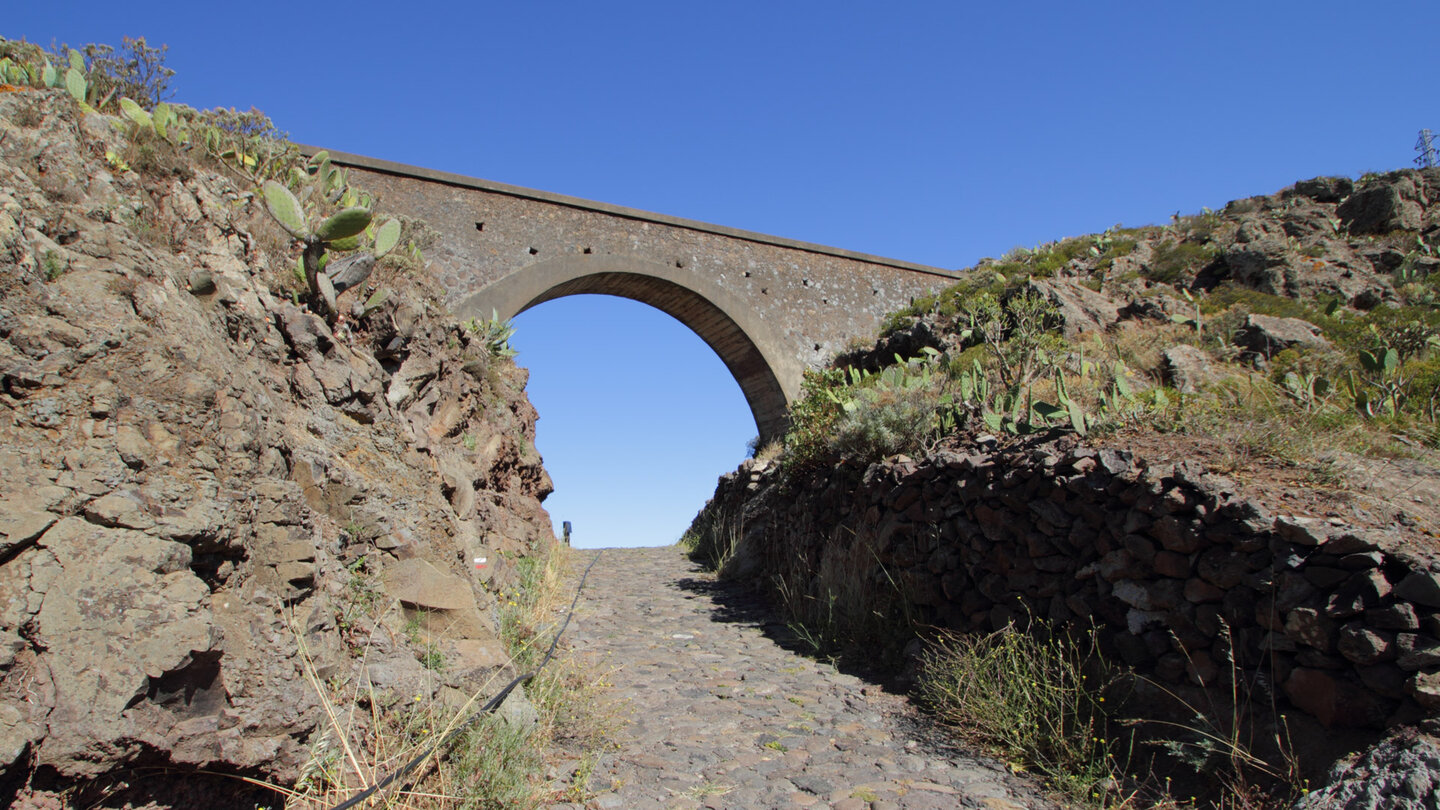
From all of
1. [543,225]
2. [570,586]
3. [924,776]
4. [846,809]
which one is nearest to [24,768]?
[846,809]

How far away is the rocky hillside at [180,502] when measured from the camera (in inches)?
85.7

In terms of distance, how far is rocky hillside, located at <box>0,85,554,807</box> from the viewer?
2178 mm

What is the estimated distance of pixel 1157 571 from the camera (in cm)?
396

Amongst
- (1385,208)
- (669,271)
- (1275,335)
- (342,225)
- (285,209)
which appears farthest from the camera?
(669,271)

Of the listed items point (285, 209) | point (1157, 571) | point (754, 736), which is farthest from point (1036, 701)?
point (285, 209)

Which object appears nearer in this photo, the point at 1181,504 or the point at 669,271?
the point at 1181,504

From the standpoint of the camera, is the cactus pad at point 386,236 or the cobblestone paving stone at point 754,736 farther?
the cactus pad at point 386,236

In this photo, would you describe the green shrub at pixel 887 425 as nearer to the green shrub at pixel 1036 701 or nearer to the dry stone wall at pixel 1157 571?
the dry stone wall at pixel 1157 571

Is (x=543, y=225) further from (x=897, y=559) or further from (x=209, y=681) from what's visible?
(x=209, y=681)

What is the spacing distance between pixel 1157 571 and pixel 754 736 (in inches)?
92.0

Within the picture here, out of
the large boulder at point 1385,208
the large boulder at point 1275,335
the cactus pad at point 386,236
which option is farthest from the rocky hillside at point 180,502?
the large boulder at point 1385,208

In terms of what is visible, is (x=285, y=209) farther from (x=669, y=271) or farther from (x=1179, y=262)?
(x=1179, y=262)

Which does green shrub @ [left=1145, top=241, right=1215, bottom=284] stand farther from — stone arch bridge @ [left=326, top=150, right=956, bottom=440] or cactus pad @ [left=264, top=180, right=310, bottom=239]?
cactus pad @ [left=264, top=180, right=310, bottom=239]

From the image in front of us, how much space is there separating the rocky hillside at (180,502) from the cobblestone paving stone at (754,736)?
106 centimetres
